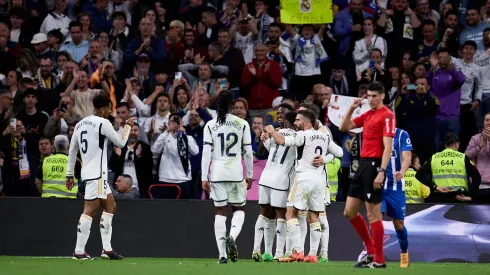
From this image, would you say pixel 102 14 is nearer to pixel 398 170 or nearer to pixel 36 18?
pixel 36 18

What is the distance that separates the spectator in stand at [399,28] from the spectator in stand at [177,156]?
17.9ft

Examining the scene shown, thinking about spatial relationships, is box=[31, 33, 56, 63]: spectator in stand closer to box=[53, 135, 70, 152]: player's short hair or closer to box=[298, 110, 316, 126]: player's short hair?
box=[53, 135, 70, 152]: player's short hair

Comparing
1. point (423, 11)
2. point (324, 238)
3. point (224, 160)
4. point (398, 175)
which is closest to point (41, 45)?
point (423, 11)

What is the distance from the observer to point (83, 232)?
1616 cm

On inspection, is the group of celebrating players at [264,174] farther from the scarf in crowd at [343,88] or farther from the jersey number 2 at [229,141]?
the scarf in crowd at [343,88]

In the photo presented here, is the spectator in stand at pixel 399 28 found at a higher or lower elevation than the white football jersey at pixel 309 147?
higher

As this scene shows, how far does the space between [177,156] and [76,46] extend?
4.39 metres

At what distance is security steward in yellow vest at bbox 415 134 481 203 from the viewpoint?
19406mm

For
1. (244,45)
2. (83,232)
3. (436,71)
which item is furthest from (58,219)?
(436,71)

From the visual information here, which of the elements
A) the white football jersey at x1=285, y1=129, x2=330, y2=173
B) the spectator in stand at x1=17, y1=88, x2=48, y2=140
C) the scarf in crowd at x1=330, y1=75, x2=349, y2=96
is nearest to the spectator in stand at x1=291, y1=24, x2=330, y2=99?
the scarf in crowd at x1=330, y1=75, x2=349, y2=96

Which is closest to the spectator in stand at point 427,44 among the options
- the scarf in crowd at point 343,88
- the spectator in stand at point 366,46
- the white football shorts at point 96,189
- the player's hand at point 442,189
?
the spectator in stand at point 366,46

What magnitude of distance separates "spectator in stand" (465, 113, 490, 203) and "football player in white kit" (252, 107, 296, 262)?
5.02 m

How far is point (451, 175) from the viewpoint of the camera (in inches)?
769

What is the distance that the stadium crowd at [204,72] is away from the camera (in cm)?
2097
